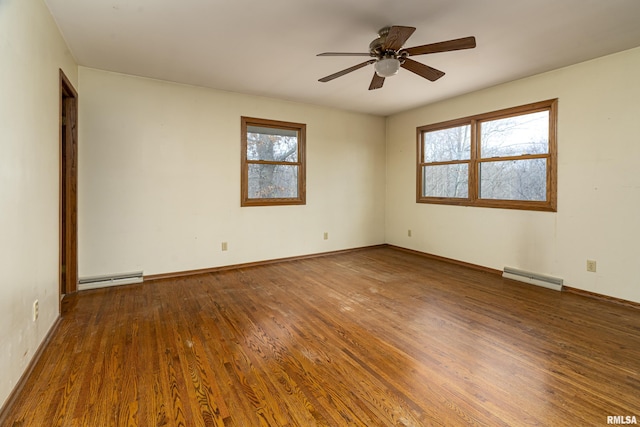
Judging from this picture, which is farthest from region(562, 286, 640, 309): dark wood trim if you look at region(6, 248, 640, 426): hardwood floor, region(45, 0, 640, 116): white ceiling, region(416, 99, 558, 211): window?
region(45, 0, 640, 116): white ceiling

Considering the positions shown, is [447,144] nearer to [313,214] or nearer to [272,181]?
[313,214]

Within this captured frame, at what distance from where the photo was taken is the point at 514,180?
4.02 metres

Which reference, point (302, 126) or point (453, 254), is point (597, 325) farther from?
point (302, 126)

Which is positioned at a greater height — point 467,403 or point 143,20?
point 143,20

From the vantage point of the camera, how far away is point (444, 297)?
3279 mm

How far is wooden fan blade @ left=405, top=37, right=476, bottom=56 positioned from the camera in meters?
2.21

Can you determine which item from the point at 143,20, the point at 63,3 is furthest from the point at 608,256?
the point at 63,3

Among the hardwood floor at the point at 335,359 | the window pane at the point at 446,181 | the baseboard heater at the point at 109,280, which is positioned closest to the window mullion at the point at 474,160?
the window pane at the point at 446,181

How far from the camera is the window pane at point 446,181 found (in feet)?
15.4

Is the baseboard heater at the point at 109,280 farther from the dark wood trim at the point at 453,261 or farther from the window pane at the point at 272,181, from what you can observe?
the dark wood trim at the point at 453,261

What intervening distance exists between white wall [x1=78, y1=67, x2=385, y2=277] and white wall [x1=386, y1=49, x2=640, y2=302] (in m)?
2.49

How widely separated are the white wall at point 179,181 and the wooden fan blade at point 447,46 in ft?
8.93

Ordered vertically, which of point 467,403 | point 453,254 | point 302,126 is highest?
point 302,126

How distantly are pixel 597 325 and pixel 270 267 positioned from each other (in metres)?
3.67
